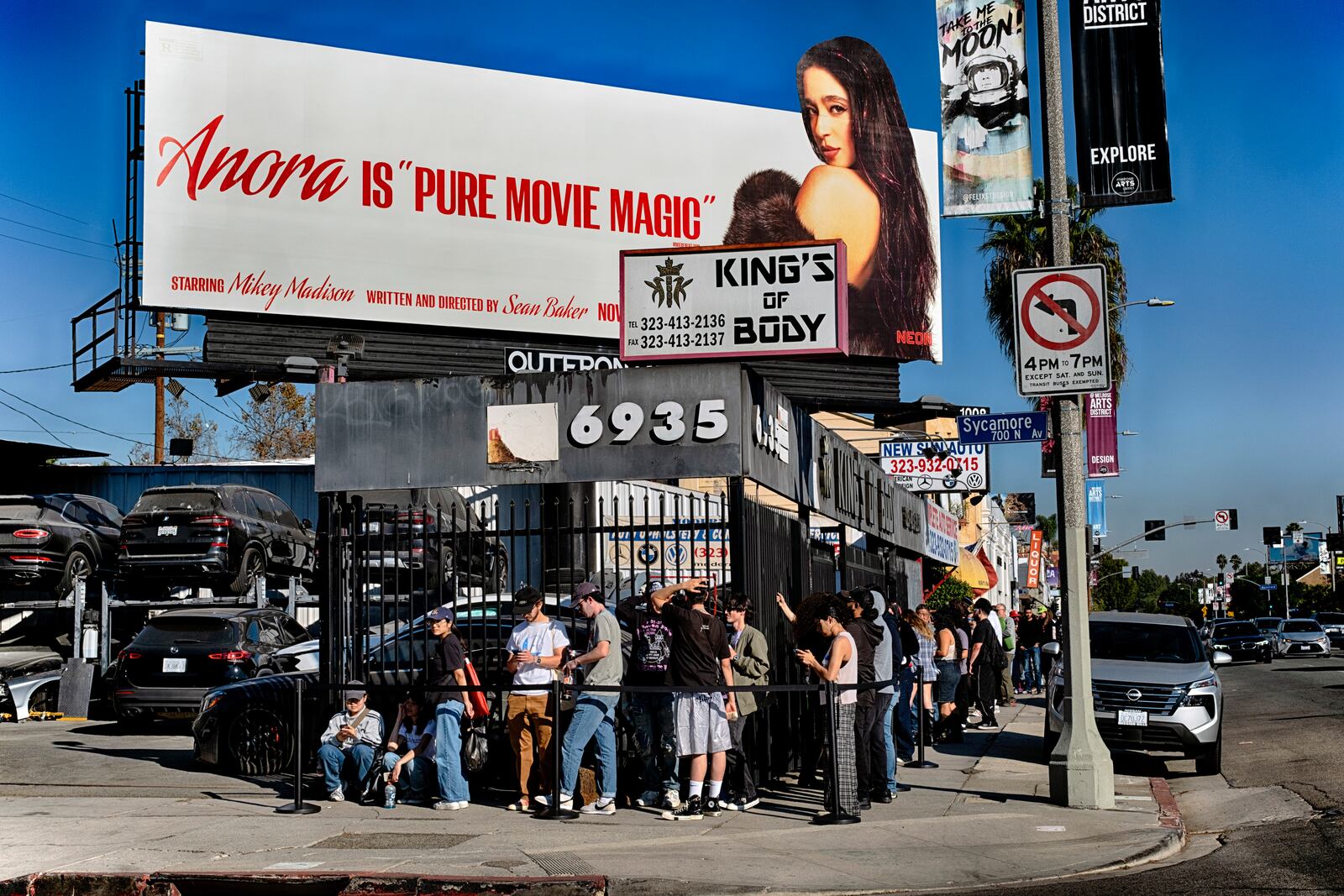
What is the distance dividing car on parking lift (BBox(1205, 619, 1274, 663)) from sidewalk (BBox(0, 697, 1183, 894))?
114ft

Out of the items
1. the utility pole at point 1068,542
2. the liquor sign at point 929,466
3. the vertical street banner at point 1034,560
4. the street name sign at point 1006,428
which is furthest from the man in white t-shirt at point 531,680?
the vertical street banner at point 1034,560

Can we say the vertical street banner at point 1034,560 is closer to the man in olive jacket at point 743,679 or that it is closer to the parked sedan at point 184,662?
the parked sedan at point 184,662

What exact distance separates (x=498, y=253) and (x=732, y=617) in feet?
42.5

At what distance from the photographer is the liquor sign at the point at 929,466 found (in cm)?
2439

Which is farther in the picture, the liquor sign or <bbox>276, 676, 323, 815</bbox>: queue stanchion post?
the liquor sign

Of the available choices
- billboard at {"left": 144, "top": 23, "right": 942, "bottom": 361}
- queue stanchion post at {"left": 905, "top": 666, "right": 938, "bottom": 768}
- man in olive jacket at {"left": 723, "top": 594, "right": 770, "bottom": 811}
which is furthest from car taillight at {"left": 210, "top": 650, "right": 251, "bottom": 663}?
queue stanchion post at {"left": 905, "top": 666, "right": 938, "bottom": 768}

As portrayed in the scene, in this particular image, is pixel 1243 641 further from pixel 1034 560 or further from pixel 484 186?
pixel 484 186

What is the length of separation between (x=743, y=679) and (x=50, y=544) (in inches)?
558

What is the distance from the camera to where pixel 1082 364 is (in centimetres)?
1244

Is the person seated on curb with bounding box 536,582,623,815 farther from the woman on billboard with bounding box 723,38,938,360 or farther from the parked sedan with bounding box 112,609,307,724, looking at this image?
the woman on billboard with bounding box 723,38,938,360

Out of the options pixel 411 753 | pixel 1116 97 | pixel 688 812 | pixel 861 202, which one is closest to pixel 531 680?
pixel 411 753

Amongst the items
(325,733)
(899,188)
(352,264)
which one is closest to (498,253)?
(352,264)

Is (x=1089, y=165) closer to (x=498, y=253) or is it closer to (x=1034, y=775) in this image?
(x=1034, y=775)

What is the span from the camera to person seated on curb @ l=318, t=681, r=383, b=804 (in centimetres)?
1198
